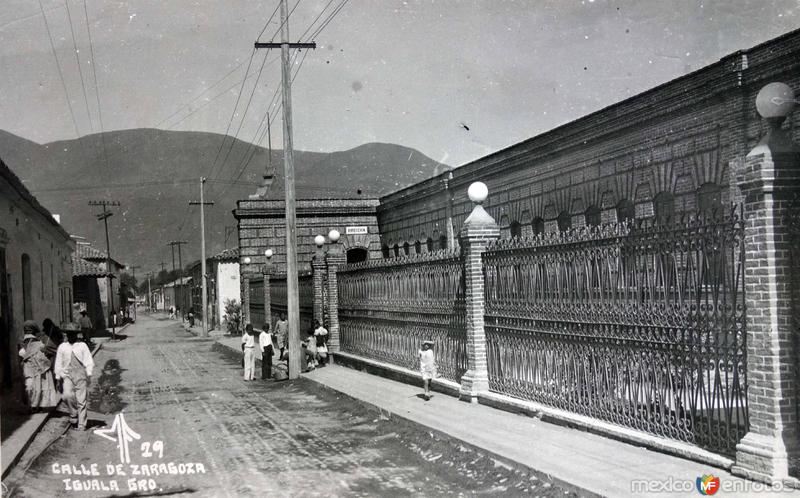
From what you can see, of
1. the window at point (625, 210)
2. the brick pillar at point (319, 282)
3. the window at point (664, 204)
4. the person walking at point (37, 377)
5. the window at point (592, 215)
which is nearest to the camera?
the person walking at point (37, 377)

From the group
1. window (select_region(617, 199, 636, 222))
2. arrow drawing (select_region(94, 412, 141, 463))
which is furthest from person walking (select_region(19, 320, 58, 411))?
window (select_region(617, 199, 636, 222))

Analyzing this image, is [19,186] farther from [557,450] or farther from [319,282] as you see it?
[557,450]

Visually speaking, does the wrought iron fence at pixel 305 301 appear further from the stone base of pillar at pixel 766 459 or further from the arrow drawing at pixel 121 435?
the stone base of pillar at pixel 766 459

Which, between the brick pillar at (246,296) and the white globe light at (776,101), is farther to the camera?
the brick pillar at (246,296)

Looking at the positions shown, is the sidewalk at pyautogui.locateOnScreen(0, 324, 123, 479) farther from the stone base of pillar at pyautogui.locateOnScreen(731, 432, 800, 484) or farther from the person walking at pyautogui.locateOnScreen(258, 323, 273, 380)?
the stone base of pillar at pyautogui.locateOnScreen(731, 432, 800, 484)

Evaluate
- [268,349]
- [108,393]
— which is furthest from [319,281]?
[108,393]

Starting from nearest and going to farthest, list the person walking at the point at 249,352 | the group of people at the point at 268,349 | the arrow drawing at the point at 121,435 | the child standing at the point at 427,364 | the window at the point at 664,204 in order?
1. the arrow drawing at the point at 121,435
2. the child standing at the point at 427,364
3. the window at the point at 664,204
4. the person walking at the point at 249,352
5. the group of people at the point at 268,349

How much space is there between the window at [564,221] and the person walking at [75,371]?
12258 millimetres

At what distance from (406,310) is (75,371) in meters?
6.36

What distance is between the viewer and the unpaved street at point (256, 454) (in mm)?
7367

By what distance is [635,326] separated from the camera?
26.0ft

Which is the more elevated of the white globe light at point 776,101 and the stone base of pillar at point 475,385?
the white globe light at point 776,101

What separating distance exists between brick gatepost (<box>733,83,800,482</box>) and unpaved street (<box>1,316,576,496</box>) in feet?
6.09
